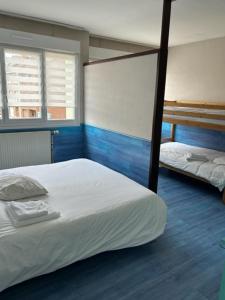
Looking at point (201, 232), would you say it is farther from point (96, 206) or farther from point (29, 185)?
point (29, 185)

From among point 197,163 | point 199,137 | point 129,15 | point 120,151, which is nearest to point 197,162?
point 197,163

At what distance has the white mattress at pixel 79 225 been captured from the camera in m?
1.58

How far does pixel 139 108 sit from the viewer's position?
2775mm

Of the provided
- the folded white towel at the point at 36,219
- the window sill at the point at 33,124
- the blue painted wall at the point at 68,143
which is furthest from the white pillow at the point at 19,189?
the blue painted wall at the point at 68,143

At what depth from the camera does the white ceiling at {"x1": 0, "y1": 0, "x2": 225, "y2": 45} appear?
263 cm

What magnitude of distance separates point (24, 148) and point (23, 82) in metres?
0.98

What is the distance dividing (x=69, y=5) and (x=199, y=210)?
9.68ft

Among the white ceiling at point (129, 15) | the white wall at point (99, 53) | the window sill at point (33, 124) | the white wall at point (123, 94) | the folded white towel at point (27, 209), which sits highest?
the white ceiling at point (129, 15)

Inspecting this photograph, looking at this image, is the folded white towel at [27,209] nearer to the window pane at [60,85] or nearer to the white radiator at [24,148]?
the white radiator at [24,148]

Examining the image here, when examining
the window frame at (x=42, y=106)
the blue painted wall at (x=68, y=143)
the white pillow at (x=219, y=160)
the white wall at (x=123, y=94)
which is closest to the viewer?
the white wall at (x=123, y=94)

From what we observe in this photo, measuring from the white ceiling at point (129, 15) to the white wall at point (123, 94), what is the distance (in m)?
0.58

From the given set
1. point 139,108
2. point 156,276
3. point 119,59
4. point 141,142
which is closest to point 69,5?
point 119,59

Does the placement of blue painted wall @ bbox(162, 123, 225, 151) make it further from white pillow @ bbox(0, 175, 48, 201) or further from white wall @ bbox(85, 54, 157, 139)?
white pillow @ bbox(0, 175, 48, 201)

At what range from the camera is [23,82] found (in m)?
3.48
